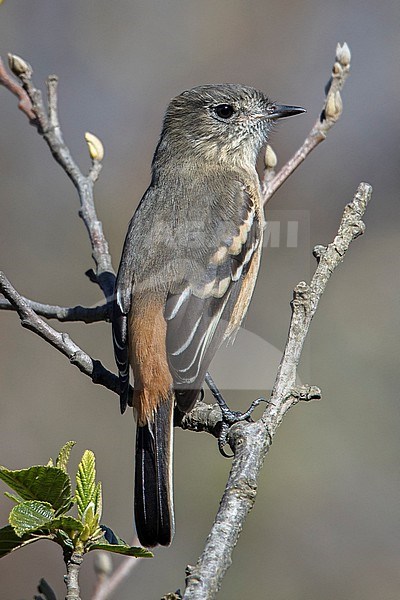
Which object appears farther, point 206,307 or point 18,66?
point 18,66

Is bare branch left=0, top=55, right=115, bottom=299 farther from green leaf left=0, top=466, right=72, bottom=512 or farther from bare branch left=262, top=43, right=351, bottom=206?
green leaf left=0, top=466, right=72, bottom=512

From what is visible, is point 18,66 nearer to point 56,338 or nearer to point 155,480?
point 56,338

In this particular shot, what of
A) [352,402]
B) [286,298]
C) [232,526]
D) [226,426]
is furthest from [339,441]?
[232,526]

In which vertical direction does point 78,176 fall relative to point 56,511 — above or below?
above

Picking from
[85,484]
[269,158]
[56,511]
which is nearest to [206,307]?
[269,158]

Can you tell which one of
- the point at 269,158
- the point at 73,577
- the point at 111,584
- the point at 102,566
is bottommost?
the point at 73,577

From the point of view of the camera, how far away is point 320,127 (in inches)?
183

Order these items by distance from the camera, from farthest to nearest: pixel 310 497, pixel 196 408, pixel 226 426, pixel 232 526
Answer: pixel 310 497, pixel 196 408, pixel 226 426, pixel 232 526

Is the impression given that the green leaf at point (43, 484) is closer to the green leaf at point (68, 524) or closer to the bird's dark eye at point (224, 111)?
the green leaf at point (68, 524)

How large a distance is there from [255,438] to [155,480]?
3.04ft

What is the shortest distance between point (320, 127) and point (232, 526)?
2742mm

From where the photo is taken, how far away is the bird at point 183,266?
3814mm

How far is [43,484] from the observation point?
8.05 ft

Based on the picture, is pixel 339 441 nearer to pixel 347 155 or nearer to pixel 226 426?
pixel 347 155
